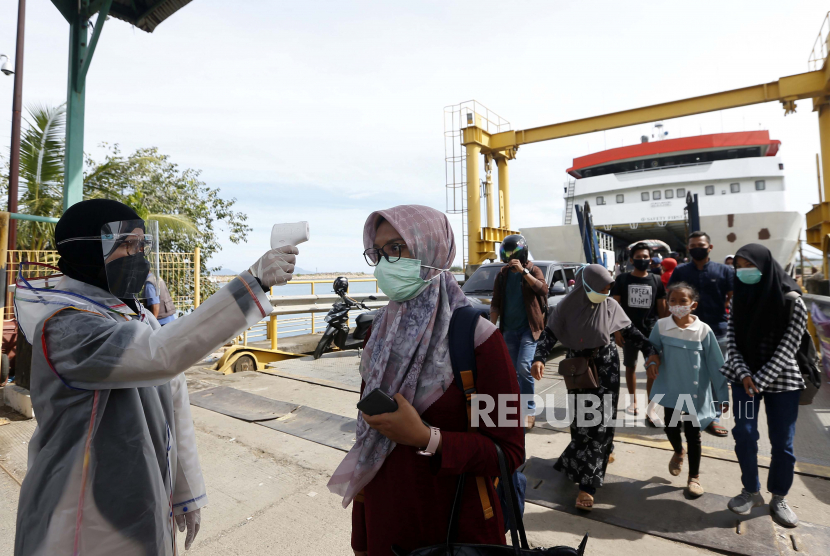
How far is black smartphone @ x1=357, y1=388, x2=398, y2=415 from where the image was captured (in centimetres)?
132

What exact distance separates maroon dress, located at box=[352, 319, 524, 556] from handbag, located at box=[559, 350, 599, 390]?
1948mm

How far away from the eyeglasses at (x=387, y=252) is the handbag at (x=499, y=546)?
0.68m

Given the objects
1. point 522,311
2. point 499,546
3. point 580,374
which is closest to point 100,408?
point 499,546

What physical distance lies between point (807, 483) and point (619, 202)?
2276cm

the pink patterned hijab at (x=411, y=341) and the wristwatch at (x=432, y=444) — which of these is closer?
the wristwatch at (x=432, y=444)

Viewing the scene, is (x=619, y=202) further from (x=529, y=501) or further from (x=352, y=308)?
(x=529, y=501)

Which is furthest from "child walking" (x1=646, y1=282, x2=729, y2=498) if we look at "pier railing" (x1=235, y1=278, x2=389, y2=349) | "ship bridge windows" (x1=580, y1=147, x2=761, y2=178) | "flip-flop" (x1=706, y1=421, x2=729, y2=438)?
"ship bridge windows" (x1=580, y1=147, x2=761, y2=178)

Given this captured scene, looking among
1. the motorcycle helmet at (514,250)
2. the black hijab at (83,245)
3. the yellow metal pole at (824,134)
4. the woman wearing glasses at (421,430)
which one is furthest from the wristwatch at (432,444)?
the yellow metal pole at (824,134)

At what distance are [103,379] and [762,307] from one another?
11.6ft

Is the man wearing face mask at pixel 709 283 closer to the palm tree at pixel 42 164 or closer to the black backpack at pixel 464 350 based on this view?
the black backpack at pixel 464 350

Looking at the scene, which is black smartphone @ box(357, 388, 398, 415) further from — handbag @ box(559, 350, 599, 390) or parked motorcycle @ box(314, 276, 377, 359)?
parked motorcycle @ box(314, 276, 377, 359)

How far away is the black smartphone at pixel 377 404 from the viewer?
1.32m

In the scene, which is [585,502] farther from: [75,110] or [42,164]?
[42,164]

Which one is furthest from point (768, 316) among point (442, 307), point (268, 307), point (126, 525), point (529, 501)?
point (126, 525)
